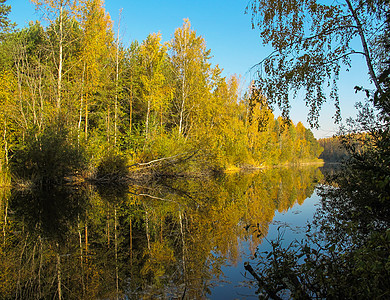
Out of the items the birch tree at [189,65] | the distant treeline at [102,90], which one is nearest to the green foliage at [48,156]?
the distant treeline at [102,90]

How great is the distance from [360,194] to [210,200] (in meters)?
6.79

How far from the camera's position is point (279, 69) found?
19.9ft

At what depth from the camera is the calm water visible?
13.9 ft

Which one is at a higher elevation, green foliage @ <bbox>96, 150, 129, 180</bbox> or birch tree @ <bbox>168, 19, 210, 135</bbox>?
birch tree @ <bbox>168, 19, 210, 135</bbox>

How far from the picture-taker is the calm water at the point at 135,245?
13.9 feet

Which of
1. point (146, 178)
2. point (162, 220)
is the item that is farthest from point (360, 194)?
point (146, 178)

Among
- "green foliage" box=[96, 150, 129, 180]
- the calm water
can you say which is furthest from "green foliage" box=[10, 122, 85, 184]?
the calm water

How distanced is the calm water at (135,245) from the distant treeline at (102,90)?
296 centimetres

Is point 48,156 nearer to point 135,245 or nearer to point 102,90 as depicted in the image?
point 102,90

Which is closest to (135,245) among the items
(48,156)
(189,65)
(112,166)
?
(48,156)

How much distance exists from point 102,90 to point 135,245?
1546 cm

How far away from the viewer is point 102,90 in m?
19.7

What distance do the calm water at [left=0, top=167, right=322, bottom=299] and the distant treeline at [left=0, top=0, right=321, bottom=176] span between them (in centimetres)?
296

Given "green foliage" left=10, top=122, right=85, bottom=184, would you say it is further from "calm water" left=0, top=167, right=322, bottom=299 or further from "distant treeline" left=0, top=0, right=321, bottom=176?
"calm water" left=0, top=167, right=322, bottom=299
